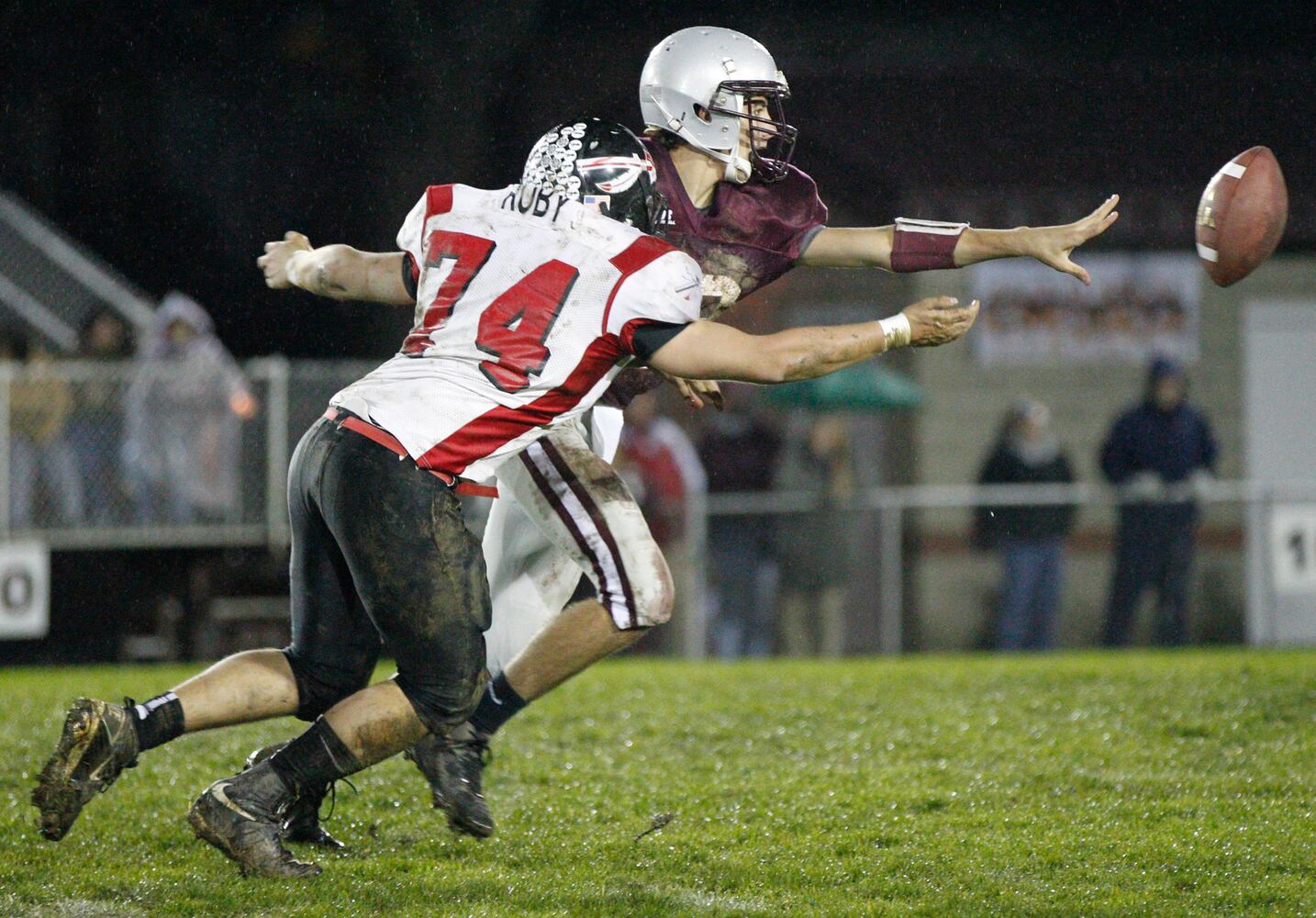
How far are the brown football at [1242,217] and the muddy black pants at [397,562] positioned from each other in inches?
85.2

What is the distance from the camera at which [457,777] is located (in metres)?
3.94

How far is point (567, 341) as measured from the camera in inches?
140

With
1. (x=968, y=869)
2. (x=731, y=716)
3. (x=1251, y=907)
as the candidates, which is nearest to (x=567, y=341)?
(x=968, y=869)

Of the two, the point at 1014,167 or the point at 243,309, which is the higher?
the point at 1014,167

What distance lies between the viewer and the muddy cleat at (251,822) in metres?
3.59

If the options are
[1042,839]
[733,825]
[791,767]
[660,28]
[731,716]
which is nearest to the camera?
[1042,839]

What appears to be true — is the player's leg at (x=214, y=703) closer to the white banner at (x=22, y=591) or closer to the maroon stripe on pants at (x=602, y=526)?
the maroon stripe on pants at (x=602, y=526)

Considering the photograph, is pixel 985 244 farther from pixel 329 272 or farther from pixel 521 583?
pixel 329 272

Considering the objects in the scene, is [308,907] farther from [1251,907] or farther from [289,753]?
[1251,907]

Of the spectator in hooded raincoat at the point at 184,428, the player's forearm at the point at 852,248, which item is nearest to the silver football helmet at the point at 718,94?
the player's forearm at the point at 852,248

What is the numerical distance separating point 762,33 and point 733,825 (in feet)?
39.8

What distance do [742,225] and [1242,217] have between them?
1302mm

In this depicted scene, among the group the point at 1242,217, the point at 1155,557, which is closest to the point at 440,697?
the point at 1242,217

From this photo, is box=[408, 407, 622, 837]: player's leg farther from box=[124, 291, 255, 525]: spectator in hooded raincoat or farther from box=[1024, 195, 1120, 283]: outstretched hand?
box=[124, 291, 255, 525]: spectator in hooded raincoat
